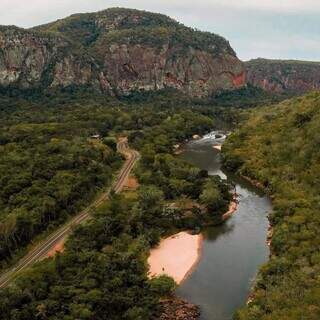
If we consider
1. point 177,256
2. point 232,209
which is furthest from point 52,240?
point 232,209

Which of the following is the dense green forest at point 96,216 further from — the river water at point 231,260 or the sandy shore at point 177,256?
the river water at point 231,260

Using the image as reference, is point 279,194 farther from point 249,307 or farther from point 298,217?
point 249,307

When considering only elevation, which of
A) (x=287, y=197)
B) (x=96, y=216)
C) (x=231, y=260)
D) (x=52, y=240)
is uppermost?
(x=287, y=197)

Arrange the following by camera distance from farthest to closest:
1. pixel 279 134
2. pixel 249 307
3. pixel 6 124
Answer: pixel 6 124, pixel 279 134, pixel 249 307

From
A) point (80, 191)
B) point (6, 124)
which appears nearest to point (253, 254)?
point (80, 191)

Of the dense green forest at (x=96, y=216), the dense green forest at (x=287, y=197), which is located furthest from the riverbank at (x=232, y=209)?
the dense green forest at (x=287, y=197)

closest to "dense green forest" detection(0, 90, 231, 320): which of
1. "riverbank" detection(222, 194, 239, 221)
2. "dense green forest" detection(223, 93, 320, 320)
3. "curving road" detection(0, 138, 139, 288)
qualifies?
"riverbank" detection(222, 194, 239, 221)

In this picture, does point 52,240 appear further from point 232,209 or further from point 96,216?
point 232,209
